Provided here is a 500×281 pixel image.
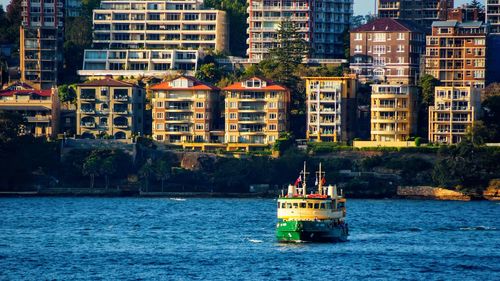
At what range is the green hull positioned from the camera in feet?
419

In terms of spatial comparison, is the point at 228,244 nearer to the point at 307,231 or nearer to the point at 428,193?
the point at 307,231

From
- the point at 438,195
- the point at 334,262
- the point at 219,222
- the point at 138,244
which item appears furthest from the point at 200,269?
the point at 438,195

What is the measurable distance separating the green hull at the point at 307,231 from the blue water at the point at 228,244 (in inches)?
48.3

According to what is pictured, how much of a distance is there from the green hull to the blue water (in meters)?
1.23

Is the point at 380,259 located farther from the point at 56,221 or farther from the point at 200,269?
the point at 56,221

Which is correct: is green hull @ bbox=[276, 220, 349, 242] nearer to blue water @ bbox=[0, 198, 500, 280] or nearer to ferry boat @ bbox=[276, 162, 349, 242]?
ferry boat @ bbox=[276, 162, 349, 242]

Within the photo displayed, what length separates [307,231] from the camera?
12825 centimetres

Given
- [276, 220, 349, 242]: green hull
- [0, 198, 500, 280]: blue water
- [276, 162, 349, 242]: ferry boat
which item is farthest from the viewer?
[276, 220, 349, 242]: green hull

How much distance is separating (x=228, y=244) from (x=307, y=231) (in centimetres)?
862

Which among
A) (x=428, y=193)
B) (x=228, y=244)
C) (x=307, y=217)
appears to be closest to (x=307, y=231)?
(x=307, y=217)

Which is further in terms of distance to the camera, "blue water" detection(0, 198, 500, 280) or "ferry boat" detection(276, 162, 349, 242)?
"ferry boat" detection(276, 162, 349, 242)

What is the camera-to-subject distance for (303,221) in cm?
12750

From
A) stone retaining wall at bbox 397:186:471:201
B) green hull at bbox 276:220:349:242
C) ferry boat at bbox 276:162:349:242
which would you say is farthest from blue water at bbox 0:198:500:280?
stone retaining wall at bbox 397:186:471:201

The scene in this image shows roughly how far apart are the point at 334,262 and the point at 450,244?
2077cm
